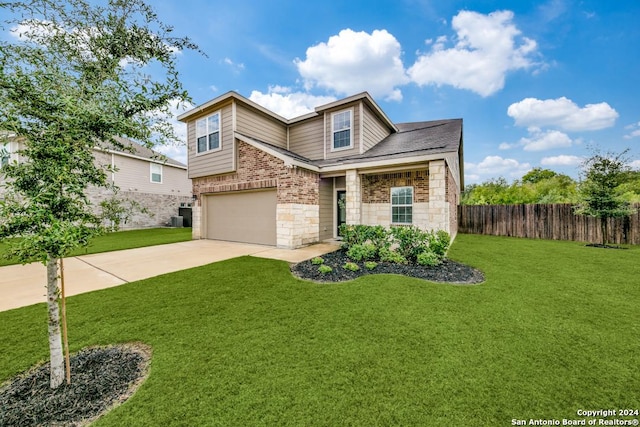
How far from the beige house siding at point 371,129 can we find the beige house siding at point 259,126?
4.15 metres

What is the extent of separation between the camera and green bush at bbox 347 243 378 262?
6727 millimetres

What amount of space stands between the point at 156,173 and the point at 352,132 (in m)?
16.7

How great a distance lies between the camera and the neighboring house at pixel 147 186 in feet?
53.4

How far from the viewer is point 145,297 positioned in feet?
13.8

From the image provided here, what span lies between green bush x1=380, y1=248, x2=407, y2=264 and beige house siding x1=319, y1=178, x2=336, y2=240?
3937mm

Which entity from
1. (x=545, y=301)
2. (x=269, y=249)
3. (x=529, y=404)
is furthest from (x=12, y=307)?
(x=545, y=301)

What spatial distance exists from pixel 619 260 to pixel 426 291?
258 inches

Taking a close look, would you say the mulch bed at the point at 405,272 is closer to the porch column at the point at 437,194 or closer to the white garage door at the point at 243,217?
the porch column at the point at 437,194

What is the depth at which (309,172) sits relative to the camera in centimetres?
937

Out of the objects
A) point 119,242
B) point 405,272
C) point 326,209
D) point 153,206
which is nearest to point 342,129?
point 326,209

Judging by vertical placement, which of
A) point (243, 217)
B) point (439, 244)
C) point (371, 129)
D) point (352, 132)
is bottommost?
point (439, 244)

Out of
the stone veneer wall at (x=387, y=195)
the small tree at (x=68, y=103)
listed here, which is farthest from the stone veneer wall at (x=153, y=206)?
Result: the small tree at (x=68, y=103)

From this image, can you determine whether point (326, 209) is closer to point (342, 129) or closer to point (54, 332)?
point (342, 129)

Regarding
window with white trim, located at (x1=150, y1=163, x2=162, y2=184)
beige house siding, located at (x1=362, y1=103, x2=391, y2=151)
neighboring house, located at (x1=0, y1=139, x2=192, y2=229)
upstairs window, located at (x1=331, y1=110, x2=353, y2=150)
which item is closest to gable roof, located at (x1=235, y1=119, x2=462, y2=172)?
beige house siding, located at (x1=362, y1=103, x2=391, y2=151)
